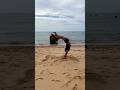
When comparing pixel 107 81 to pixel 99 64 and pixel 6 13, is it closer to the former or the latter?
pixel 99 64

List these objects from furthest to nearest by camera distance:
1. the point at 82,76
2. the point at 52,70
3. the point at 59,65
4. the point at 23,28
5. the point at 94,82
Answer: the point at 23,28 → the point at 59,65 → the point at 52,70 → the point at 82,76 → the point at 94,82

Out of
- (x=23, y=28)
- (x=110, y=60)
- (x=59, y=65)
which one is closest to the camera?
(x=59, y=65)

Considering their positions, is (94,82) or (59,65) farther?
(59,65)

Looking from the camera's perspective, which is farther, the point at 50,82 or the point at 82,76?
the point at 82,76

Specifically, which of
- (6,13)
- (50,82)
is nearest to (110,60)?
(50,82)

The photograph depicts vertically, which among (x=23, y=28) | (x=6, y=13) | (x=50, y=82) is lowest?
(x=50, y=82)

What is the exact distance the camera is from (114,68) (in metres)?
6.59

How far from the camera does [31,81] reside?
217 inches

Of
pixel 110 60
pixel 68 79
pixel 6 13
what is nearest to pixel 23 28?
pixel 6 13

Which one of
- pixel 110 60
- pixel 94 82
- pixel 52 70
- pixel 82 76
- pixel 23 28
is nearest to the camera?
pixel 94 82

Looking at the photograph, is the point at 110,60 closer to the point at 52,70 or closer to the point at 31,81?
the point at 52,70

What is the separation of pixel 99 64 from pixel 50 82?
2.03 metres

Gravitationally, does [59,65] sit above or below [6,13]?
below

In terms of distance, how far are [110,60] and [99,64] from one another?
733 mm
